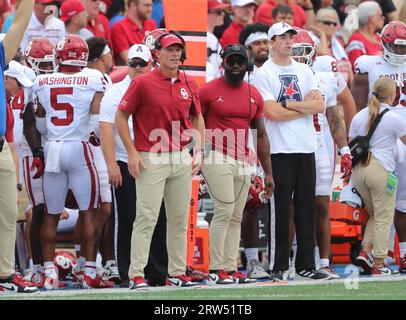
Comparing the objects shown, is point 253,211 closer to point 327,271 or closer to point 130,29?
point 327,271

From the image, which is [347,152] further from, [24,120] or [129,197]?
[24,120]

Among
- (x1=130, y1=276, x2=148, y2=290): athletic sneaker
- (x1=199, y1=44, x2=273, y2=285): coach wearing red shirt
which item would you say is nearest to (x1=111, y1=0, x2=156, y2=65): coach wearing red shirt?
(x1=199, y1=44, x2=273, y2=285): coach wearing red shirt

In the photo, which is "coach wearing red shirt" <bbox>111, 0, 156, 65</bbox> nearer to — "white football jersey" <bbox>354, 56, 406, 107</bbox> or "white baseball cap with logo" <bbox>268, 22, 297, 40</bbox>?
"white football jersey" <bbox>354, 56, 406, 107</bbox>

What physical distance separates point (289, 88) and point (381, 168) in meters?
1.41

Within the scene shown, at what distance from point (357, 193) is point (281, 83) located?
1717mm

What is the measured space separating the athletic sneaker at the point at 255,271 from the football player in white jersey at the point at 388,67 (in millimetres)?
1539

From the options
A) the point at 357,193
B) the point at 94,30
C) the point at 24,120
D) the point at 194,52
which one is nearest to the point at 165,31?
the point at 194,52

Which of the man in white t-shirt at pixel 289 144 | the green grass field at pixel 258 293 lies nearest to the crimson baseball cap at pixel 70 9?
the man in white t-shirt at pixel 289 144

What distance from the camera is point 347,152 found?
503 inches

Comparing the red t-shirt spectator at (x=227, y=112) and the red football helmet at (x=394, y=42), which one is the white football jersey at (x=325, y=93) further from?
the red t-shirt spectator at (x=227, y=112)

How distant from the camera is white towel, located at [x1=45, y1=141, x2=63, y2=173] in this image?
40.4ft

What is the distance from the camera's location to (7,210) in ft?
36.2

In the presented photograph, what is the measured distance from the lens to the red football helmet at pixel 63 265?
13.6 metres

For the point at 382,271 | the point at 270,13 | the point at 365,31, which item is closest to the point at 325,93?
the point at 382,271
